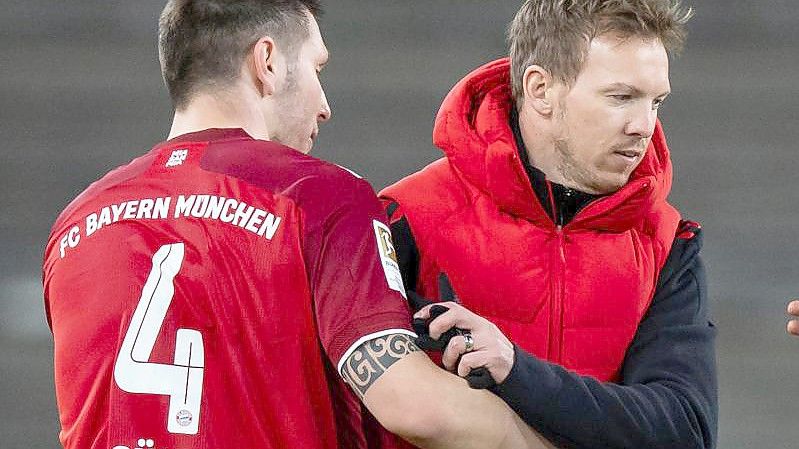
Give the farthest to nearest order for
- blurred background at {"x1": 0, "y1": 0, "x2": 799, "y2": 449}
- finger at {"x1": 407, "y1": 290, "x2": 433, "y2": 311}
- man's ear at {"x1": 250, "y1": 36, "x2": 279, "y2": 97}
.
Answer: blurred background at {"x1": 0, "y1": 0, "x2": 799, "y2": 449} < man's ear at {"x1": 250, "y1": 36, "x2": 279, "y2": 97} < finger at {"x1": 407, "y1": 290, "x2": 433, "y2": 311}

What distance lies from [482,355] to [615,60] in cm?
53

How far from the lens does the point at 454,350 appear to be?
68.5 inches

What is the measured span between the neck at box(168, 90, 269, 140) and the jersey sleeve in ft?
0.77

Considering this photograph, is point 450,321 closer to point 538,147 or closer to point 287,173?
point 287,173

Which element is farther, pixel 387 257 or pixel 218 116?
pixel 218 116

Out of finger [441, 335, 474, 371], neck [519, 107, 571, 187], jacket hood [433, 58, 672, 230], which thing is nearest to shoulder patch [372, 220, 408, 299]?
finger [441, 335, 474, 371]

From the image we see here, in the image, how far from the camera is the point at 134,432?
69.4 inches

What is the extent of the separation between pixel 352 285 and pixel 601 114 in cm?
51

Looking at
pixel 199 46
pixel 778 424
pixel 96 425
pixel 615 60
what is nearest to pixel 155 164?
pixel 199 46

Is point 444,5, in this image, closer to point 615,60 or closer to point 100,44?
point 100,44

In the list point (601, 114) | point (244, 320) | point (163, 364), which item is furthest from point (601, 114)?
point (163, 364)

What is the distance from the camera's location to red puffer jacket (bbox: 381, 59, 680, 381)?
1969 mm

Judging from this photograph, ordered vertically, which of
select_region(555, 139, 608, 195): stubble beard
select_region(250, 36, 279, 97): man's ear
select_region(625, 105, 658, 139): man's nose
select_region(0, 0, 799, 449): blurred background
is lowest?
select_region(0, 0, 799, 449): blurred background

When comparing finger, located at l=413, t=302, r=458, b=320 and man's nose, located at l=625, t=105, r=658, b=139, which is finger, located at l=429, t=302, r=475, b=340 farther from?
man's nose, located at l=625, t=105, r=658, b=139
